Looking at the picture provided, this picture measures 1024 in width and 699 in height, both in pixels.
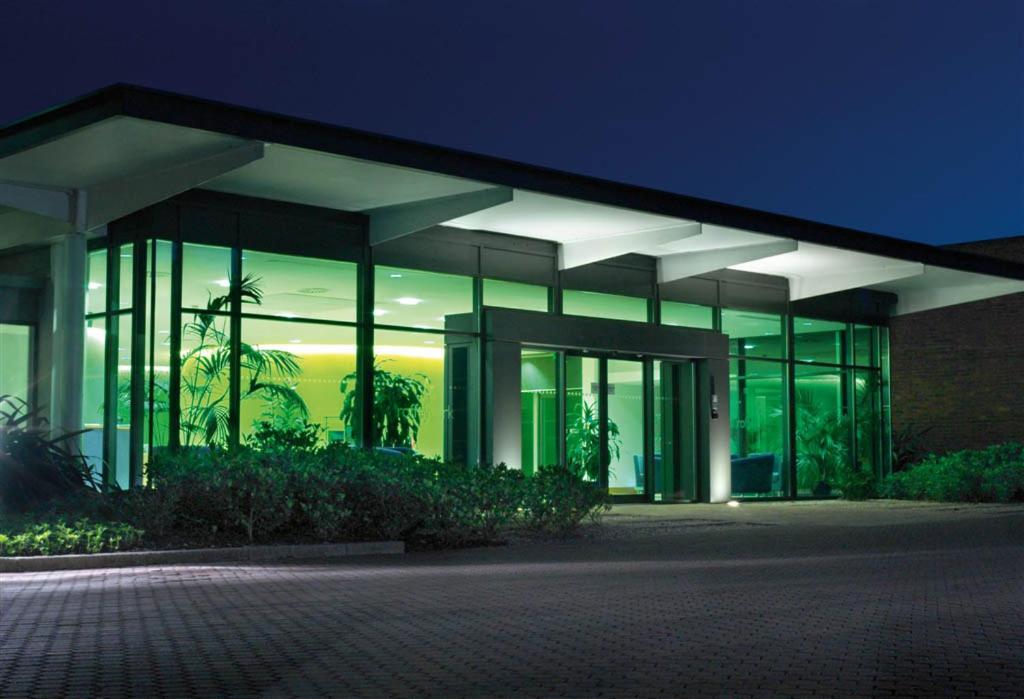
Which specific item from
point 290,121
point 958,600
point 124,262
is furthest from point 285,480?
point 958,600

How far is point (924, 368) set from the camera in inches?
1254

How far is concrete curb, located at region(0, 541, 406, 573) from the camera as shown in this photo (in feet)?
39.8

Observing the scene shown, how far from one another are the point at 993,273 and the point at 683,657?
22.7 meters

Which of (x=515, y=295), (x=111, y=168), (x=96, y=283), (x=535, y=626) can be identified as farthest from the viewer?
(x=515, y=295)

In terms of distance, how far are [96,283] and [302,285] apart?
2.84 metres

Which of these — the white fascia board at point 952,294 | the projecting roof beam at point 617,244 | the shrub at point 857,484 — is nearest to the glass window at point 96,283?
the projecting roof beam at point 617,244

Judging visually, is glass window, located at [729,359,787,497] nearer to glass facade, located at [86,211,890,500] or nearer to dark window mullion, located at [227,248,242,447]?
glass facade, located at [86,211,890,500]

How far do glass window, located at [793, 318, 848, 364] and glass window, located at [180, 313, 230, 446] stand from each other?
14.0 m

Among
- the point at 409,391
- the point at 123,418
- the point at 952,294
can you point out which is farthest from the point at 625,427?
the point at 952,294

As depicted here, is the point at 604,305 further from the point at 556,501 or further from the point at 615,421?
the point at 556,501

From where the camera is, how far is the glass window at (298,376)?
60.7 feet

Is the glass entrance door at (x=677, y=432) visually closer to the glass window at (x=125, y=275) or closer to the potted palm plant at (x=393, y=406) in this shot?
the potted palm plant at (x=393, y=406)

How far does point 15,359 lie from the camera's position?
20.7m

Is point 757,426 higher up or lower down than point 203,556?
higher up
